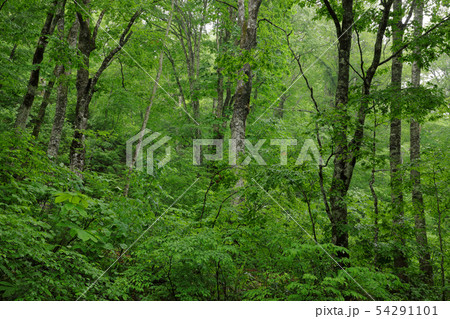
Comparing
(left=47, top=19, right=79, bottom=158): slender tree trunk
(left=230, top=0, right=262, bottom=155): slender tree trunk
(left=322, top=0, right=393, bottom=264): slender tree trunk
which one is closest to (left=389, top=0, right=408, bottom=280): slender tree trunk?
(left=322, top=0, right=393, bottom=264): slender tree trunk

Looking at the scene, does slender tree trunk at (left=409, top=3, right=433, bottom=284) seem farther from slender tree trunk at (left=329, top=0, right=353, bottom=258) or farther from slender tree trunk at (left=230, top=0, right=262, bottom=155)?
slender tree trunk at (left=230, top=0, right=262, bottom=155)

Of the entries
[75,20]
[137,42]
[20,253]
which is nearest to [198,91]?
[137,42]

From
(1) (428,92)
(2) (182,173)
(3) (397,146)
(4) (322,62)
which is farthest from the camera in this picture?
(4) (322,62)

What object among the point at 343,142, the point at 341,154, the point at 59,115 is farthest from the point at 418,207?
the point at 59,115

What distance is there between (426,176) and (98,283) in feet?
19.3

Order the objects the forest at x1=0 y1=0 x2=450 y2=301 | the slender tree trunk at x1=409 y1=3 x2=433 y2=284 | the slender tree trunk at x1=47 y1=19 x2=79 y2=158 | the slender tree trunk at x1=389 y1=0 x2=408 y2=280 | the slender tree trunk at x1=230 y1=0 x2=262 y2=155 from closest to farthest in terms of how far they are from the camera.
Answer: the forest at x1=0 y1=0 x2=450 y2=301 < the slender tree trunk at x1=389 y1=0 x2=408 y2=280 < the slender tree trunk at x1=409 y1=3 x2=433 y2=284 < the slender tree trunk at x1=230 y1=0 x2=262 y2=155 < the slender tree trunk at x1=47 y1=19 x2=79 y2=158

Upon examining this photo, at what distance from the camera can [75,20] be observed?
915cm

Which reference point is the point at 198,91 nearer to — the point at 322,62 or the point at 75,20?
the point at 75,20

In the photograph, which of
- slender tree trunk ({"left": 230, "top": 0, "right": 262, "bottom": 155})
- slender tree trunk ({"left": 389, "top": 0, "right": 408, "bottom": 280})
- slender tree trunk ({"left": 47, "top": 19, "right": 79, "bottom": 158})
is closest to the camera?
slender tree trunk ({"left": 389, "top": 0, "right": 408, "bottom": 280})

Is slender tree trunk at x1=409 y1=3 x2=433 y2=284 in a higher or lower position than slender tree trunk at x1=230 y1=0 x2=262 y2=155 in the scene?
lower

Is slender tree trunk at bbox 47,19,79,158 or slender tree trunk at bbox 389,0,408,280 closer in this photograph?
slender tree trunk at bbox 389,0,408,280

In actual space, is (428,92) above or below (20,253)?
above

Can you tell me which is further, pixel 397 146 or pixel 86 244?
pixel 397 146

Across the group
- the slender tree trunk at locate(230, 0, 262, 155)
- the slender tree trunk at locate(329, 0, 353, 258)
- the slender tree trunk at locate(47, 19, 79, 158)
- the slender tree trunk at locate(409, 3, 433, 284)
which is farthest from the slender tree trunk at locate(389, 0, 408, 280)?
the slender tree trunk at locate(47, 19, 79, 158)
